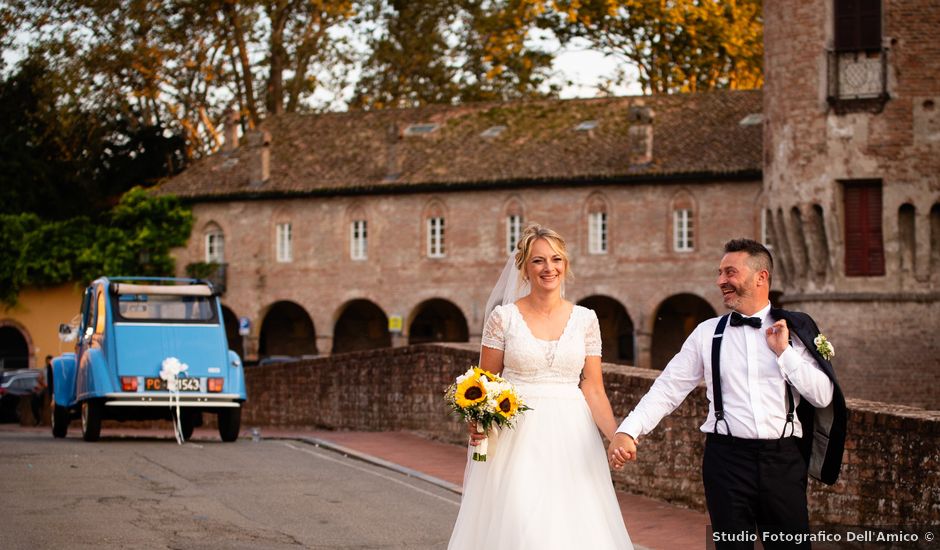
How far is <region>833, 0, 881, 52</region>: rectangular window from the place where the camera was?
36.9 metres

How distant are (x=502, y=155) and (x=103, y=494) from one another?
40.0 metres

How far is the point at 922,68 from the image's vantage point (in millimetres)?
36625

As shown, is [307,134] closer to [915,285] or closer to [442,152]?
[442,152]

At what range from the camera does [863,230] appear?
38.0 meters

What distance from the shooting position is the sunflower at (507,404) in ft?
28.6

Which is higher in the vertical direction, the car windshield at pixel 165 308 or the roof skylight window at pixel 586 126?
the roof skylight window at pixel 586 126

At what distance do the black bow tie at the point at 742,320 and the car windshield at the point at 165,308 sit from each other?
17119mm

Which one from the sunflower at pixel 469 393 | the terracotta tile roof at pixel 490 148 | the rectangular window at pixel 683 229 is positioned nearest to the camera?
the sunflower at pixel 469 393

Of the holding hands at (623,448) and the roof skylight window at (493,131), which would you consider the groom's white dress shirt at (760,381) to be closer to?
the holding hands at (623,448)

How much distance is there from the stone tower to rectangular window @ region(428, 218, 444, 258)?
18763mm

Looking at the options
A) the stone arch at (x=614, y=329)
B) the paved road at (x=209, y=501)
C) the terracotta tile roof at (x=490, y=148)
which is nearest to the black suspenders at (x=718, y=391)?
the paved road at (x=209, y=501)

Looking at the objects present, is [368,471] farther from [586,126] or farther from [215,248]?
[215,248]

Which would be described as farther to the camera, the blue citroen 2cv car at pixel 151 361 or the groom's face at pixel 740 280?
the blue citroen 2cv car at pixel 151 361

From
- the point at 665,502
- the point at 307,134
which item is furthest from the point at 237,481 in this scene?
the point at 307,134
